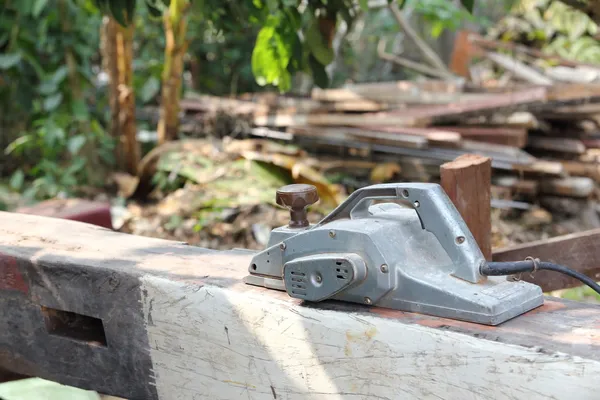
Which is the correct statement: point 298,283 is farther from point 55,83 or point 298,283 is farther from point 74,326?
point 55,83

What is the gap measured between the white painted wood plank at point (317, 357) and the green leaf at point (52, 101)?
4.44 metres

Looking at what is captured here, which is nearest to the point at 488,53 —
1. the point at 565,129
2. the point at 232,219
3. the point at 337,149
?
the point at 565,129

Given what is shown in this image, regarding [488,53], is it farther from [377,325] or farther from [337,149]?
[377,325]

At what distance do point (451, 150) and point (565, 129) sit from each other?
1201mm

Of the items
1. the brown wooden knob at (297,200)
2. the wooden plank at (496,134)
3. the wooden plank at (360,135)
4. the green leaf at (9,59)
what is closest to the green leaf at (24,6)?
the green leaf at (9,59)

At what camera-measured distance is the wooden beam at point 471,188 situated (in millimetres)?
1948

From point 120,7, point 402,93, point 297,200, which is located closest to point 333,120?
point 402,93

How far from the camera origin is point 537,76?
289 inches

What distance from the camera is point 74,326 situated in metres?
1.98

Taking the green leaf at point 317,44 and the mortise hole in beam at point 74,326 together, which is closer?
the mortise hole in beam at point 74,326

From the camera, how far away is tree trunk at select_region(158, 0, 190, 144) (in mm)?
5523

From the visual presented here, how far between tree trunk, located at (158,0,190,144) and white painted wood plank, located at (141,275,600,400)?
398 cm

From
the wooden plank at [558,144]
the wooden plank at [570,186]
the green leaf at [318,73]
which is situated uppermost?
the green leaf at [318,73]

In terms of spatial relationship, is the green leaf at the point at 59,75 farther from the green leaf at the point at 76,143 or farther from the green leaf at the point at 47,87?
the green leaf at the point at 76,143
